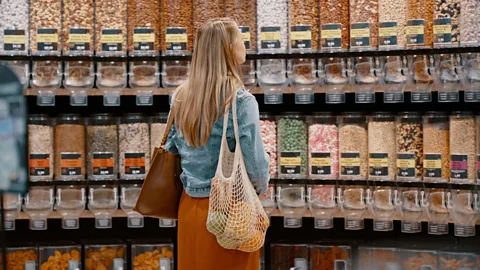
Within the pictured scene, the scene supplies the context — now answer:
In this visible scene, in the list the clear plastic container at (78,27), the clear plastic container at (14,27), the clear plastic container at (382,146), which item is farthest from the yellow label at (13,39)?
the clear plastic container at (382,146)

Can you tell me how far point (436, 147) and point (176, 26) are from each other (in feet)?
4.68

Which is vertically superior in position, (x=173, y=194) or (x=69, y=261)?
(x=173, y=194)

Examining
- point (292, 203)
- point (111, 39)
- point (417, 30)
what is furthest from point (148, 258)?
point (417, 30)

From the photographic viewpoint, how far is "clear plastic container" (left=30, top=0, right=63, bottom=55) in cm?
339

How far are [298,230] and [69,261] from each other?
4.40 feet

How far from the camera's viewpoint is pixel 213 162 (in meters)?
2.68

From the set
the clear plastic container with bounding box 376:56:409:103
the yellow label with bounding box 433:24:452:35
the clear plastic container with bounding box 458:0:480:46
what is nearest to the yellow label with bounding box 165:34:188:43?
the clear plastic container with bounding box 376:56:409:103

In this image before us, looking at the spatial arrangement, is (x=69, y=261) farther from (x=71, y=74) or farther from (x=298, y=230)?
(x=298, y=230)

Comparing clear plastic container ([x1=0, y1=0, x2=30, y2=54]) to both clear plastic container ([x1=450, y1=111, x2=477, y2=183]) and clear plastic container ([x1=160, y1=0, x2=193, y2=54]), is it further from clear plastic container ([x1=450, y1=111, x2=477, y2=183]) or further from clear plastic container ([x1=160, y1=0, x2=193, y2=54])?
clear plastic container ([x1=450, y1=111, x2=477, y2=183])

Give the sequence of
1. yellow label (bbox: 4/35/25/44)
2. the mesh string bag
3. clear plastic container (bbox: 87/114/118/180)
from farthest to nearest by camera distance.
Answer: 1. clear plastic container (bbox: 87/114/118/180)
2. yellow label (bbox: 4/35/25/44)
3. the mesh string bag

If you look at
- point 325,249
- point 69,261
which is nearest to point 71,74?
point 69,261

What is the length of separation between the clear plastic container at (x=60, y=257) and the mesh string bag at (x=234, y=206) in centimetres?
132

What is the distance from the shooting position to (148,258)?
3.65 m

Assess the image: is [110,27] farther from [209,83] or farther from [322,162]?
[322,162]
